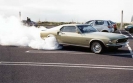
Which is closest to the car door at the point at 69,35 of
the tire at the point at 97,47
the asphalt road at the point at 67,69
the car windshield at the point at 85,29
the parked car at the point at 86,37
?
the parked car at the point at 86,37

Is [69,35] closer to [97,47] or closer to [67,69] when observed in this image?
[97,47]

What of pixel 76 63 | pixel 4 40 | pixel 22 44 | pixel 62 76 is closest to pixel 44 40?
pixel 22 44

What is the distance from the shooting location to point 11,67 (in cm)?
818

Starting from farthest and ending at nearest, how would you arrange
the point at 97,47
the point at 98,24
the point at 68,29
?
the point at 98,24 → the point at 68,29 → the point at 97,47

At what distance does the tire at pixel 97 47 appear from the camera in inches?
436

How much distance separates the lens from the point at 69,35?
1215 centimetres

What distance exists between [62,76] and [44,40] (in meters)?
6.48

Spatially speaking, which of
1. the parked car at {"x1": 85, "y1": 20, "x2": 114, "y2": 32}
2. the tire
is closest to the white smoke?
the tire

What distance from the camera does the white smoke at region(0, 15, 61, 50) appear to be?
12.9m

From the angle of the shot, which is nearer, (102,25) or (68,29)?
(68,29)

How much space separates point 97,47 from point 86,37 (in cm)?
73

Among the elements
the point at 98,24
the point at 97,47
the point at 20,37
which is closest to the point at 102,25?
the point at 98,24

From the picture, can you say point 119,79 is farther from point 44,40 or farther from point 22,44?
point 22,44

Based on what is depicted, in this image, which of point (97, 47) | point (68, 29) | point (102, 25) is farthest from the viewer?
point (102, 25)
